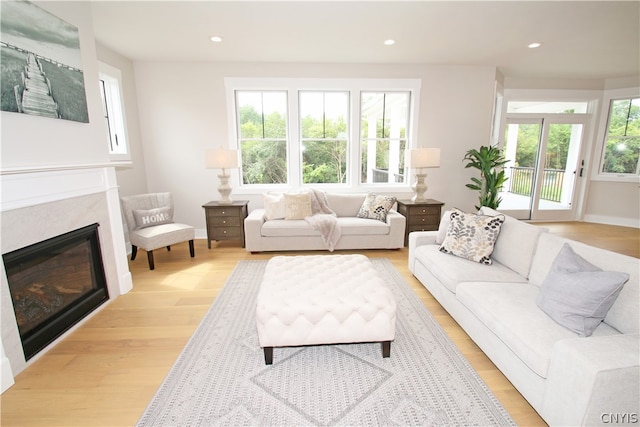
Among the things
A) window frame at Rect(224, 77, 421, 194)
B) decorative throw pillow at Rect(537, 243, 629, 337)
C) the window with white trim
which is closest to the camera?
decorative throw pillow at Rect(537, 243, 629, 337)

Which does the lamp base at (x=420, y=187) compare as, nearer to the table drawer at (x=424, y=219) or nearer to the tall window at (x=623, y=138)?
the table drawer at (x=424, y=219)

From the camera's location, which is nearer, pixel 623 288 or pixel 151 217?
pixel 623 288

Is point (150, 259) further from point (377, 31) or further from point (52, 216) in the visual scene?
point (377, 31)

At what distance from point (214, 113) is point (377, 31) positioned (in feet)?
8.61

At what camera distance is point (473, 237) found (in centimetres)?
262

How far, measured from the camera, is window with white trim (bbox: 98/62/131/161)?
3.83 m

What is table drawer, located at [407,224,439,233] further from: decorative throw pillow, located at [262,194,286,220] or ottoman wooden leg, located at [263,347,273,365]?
ottoman wooden leg, located at [263,347,273,365]

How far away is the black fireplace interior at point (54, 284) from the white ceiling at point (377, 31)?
2.21 meters

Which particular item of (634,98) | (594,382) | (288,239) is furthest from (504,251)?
(634,98)

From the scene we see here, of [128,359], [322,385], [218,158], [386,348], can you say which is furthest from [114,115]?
[386,348]

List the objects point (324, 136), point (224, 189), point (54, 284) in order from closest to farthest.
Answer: point (54, 284)
point (224, 189)
point (324, 136)

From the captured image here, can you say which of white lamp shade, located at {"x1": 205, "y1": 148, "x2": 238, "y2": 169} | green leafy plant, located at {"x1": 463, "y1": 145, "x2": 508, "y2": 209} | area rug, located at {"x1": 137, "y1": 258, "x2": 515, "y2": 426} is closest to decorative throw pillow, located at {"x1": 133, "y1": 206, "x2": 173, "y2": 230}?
white lamp shade, located at {"x1": 205, "y1": 148, "x2": 238, "y2": 169}

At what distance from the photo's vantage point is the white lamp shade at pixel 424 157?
4215mm

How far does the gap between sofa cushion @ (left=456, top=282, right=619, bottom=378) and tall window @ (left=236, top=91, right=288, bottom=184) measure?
11.3 ft
